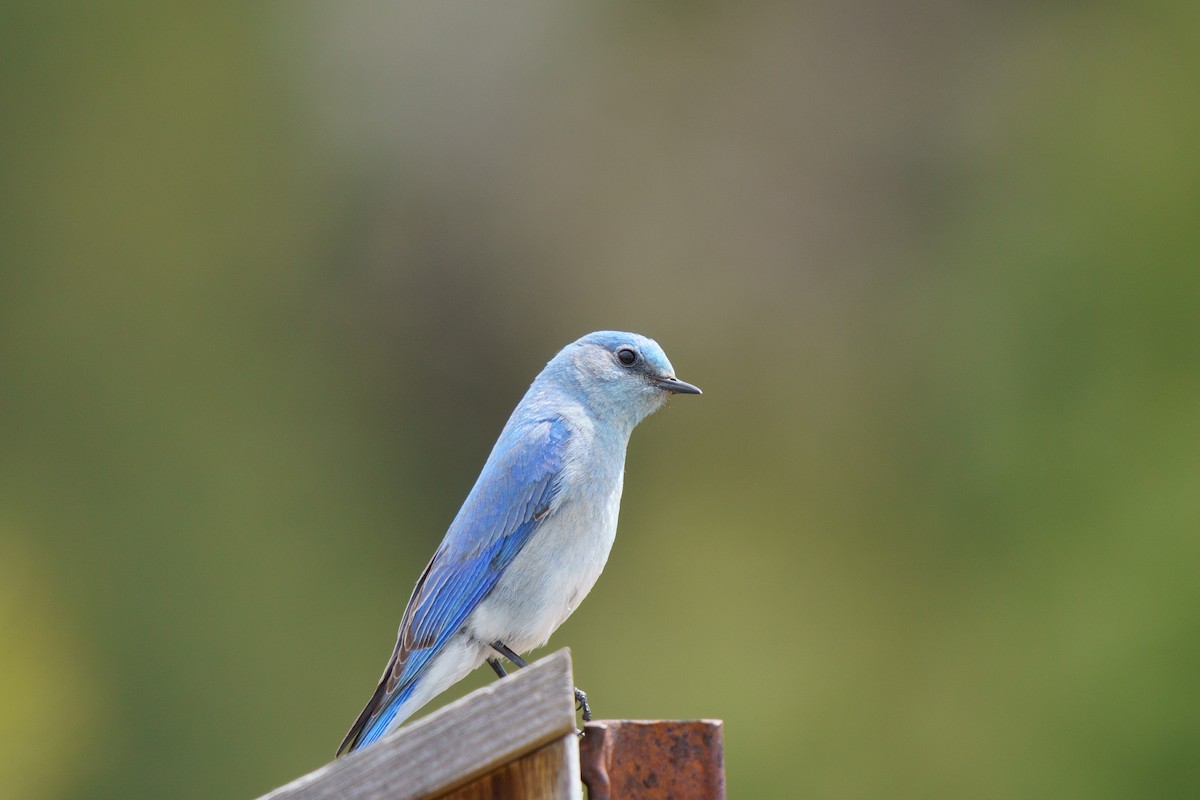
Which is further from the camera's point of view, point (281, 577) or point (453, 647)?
point (281, 577)

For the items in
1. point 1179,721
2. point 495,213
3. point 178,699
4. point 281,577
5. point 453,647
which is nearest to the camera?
point 453,647

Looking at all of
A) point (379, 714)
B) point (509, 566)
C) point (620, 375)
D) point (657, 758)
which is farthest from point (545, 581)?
point (657, 758)

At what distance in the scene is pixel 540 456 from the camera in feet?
15.4

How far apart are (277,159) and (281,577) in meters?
3.10

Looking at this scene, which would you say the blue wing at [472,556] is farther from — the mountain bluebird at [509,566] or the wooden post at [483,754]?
the wooden post at [483,754]

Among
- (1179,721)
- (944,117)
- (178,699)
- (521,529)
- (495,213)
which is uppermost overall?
(944,117)

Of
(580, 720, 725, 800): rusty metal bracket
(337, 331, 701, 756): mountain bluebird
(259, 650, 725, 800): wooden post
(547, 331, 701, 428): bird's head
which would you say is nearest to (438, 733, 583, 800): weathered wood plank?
(259, 650, 725, 800): wooden post

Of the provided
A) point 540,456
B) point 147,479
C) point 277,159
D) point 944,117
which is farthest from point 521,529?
point 944,117

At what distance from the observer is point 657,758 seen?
10.5 feet

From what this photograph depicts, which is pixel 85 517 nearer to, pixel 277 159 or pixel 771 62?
pixel 277 159

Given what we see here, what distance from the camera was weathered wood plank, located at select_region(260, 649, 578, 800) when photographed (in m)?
2.87

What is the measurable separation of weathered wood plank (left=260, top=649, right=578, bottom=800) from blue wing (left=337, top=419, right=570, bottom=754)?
58.3 inches

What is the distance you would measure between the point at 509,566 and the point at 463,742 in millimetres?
1696

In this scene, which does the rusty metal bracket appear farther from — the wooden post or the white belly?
the white belly
